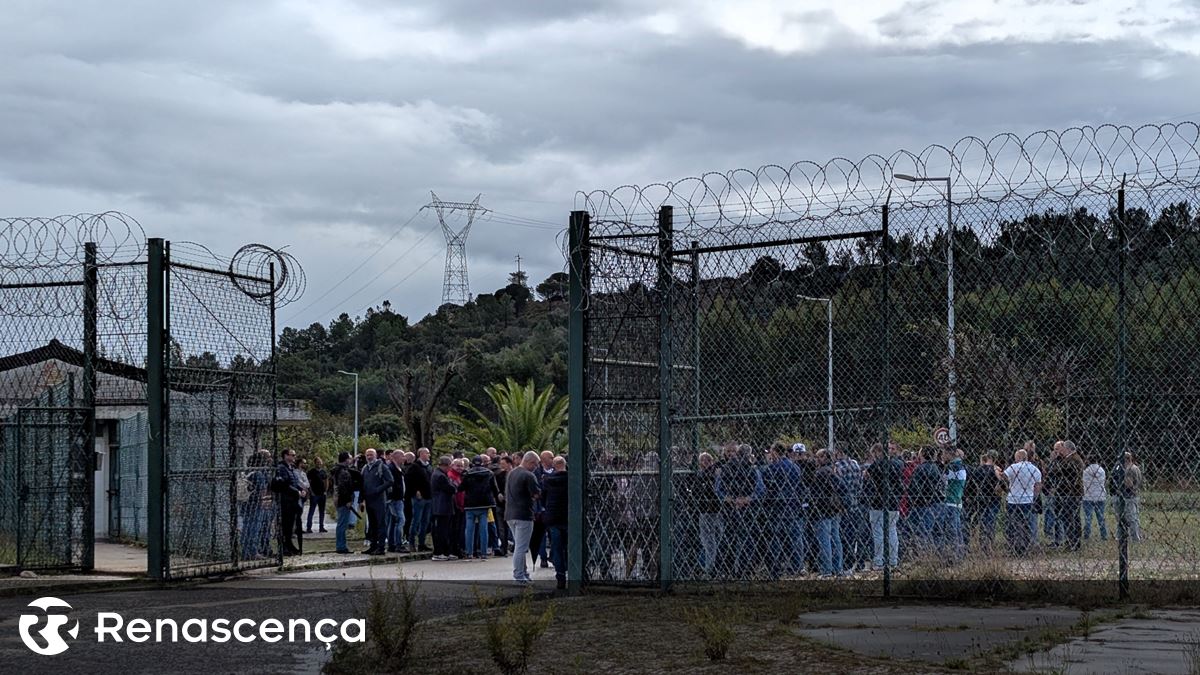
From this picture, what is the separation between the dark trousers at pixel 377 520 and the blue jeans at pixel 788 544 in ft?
29.0

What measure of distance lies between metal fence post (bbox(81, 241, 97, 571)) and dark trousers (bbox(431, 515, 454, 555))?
4.81 metres

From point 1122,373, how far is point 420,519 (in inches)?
507

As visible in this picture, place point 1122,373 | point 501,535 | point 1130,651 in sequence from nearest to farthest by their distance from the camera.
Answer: point 1130,651, point 1122,373, point 501,535

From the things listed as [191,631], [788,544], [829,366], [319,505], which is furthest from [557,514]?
[319,505]

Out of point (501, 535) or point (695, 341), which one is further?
point (501, 535)

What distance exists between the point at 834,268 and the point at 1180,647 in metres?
4.36

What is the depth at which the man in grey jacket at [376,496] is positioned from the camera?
20375mm

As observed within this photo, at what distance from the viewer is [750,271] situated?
41.7 feet

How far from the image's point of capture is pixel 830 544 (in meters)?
13.0

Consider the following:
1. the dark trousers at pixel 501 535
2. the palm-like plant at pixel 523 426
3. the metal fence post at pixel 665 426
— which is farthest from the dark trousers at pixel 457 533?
the palm-like plant at pixel 523 426

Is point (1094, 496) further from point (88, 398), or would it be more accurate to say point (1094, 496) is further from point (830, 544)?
point (88, 398)

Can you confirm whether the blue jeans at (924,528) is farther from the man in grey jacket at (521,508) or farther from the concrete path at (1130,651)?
the man in grey jacket at (521,508)

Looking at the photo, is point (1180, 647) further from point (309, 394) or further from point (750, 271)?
point (309, 394)

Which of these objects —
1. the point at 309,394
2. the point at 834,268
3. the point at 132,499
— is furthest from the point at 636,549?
the point at 309,394
